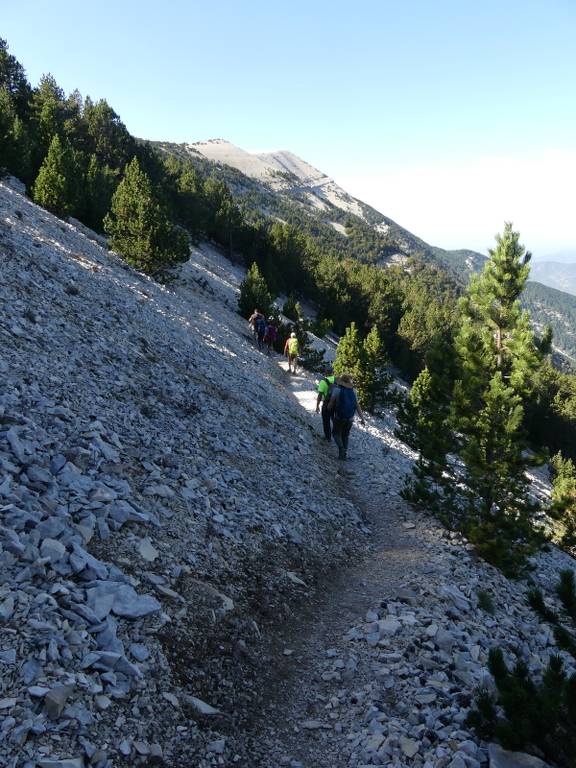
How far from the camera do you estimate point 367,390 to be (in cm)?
2520

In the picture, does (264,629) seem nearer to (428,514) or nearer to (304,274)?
(428,514)

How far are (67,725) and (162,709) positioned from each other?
1.07 m

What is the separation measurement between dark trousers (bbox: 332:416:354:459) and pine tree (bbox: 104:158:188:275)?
16814mm

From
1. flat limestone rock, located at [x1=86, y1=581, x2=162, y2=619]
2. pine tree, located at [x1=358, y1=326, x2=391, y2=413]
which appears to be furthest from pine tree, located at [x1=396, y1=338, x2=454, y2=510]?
pine tree, located at [x1=358, y1=326, x2=391, y2=413]

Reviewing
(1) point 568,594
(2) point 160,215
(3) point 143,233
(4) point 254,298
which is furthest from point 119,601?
(4) point 254,298

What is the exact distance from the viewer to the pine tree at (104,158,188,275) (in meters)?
27.0

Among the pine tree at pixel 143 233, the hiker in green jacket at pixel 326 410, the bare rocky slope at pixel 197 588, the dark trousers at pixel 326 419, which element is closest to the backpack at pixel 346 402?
the hiker in green jacket at pixel 326 410

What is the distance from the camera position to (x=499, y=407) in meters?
11.5

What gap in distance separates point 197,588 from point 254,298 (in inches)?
1240

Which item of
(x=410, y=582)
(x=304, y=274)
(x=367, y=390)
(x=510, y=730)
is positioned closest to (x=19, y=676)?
(x=510, y=730)

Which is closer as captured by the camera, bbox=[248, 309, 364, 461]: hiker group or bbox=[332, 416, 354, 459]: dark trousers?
bbox=[248, 309, 364, 461]: hiker group

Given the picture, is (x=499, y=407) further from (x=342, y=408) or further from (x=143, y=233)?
(x=143, y=233)

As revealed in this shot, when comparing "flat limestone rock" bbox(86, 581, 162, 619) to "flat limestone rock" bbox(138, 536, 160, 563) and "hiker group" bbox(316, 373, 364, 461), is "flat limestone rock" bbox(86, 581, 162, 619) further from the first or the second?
"hiker group" bbox(316, 373, 364, 461)

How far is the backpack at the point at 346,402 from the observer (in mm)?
15273
